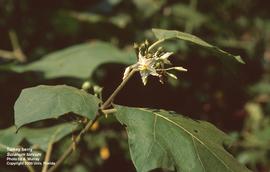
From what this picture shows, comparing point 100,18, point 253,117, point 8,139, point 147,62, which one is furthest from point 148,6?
point 147,62

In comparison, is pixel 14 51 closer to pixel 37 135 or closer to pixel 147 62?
pixel 37 135

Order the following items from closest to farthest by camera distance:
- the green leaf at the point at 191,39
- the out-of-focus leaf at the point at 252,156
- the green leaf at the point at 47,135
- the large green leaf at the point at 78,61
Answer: the green leaf at the point at 191,39 < the green leaf at the point at 47,135 < the large green leaf at the point at 78,61 < the out-of-focus leaf at the point at 252,156

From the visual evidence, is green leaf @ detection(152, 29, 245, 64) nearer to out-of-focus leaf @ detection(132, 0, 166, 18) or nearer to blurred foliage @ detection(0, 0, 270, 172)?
blurred foliage @ detection(0, 0, 270, 172)

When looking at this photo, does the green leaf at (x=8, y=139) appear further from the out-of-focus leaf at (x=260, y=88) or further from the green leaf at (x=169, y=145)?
the out-of-focus leaf at (x=260, y=88)

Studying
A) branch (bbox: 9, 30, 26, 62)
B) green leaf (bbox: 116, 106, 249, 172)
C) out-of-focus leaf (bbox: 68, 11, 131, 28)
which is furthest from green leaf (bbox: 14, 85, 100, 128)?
branch (bbox: 9, 30, 26, 62)

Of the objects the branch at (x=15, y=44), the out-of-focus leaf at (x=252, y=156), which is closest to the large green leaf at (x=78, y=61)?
the branch at (x=15, y=44)

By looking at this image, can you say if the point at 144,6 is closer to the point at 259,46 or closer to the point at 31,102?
the point at 259,46
